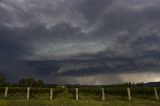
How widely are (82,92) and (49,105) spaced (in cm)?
3436

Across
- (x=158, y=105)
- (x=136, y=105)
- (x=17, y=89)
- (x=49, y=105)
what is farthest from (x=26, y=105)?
(x=17, y=89)

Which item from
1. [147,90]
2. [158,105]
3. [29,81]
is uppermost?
[29,81]

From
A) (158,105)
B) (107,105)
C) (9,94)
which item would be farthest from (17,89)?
(158,105)

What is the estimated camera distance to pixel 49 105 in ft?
152

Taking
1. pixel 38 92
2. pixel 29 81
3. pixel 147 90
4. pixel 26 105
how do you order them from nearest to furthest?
pixel 26 105 → pixel 147 90 → pixel 38 92 → pixel 29 81

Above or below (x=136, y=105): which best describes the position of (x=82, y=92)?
above

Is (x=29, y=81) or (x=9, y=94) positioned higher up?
(x=29, y=81)

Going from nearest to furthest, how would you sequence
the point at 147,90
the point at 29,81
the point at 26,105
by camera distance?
the point at 26,105
the point at 147,90
the point at 29,81

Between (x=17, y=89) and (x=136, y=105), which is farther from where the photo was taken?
(x=17, y=89)

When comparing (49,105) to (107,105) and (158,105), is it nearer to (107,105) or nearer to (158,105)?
(107,105)

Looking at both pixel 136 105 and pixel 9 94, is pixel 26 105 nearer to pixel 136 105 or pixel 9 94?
pixel 136 105

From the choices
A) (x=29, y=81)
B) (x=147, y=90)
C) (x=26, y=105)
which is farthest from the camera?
(x=29, y=81)

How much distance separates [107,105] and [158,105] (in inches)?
312

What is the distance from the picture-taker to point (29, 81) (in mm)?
140000
